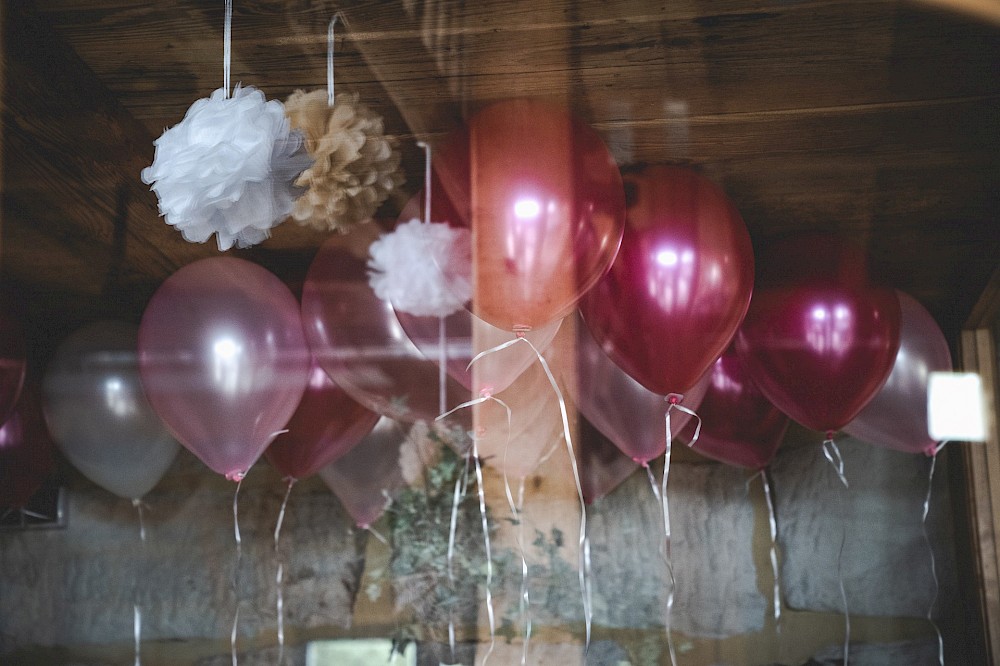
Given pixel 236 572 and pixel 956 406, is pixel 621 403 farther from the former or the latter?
pixel 236 572

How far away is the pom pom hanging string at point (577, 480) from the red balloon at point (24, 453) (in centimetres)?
62

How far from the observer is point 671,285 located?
0.91 meters

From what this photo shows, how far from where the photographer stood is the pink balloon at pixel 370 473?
116cm

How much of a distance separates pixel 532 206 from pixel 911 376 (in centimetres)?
62

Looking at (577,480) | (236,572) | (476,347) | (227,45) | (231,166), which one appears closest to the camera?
(231,166)

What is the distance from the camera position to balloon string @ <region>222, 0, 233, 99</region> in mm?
826

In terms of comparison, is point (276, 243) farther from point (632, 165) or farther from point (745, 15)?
point (745, 15)

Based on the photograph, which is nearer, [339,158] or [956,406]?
[339,158]

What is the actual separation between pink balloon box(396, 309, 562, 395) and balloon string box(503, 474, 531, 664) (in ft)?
0.45

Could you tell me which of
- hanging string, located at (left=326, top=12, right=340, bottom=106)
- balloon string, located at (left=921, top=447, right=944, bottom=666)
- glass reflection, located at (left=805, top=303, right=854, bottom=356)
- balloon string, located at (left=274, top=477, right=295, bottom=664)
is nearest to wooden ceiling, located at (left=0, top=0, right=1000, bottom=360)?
hanging string, located at (left=326, top=12, right=340, bottom=106)

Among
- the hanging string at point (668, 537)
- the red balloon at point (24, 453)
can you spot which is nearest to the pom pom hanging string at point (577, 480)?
the hanging string at point (668, 537)

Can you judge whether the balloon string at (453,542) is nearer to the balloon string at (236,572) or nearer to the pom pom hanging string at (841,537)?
the balloon string at (236,572)

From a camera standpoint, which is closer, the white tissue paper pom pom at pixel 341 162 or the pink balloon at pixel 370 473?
the white tissue paper pom pom at pixel 341 162

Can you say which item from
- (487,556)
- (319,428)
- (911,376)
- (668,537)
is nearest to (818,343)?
(911,376)
